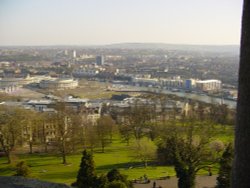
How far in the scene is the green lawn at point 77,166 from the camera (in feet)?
60.4

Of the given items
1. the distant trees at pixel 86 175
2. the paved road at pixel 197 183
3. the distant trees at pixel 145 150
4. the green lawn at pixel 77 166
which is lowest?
the green lawn at pixel 77 166

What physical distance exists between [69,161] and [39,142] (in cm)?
502

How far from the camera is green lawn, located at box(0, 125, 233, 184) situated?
→ 18.4 metres

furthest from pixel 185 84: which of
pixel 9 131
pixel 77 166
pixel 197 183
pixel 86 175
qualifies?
pixel 86 175

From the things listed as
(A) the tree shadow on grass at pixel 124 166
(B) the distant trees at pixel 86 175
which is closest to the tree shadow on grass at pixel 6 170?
(A) the tree shadow on grass at pixel 124 166

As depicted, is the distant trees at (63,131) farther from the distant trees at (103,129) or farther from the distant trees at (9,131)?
the distant trees at (9,131)

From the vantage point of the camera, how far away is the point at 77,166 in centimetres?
2058

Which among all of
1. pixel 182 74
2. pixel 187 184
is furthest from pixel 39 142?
pixel 182 74

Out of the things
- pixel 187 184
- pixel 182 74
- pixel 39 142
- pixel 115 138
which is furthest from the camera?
pixel 182 74

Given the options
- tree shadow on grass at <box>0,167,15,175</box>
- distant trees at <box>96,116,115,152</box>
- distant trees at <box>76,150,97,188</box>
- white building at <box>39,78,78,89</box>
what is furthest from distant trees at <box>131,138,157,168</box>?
white building at <box>39,78,78,89</box>

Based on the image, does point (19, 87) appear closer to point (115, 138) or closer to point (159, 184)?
point (115, 138)

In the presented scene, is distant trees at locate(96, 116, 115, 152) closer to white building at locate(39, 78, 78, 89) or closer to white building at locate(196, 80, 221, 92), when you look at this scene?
white building at locate(39, 78, 78, 89)

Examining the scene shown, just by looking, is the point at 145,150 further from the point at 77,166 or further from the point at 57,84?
the point at 57,84

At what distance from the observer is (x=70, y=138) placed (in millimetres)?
23297
